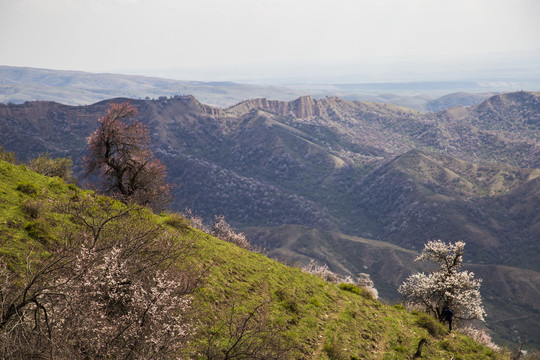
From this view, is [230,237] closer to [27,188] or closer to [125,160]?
[125,160]

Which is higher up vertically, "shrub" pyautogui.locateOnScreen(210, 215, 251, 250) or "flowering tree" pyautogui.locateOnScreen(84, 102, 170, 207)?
"flowering tree" pyautogui.locateOnScreen(84, 102, 170, 207)

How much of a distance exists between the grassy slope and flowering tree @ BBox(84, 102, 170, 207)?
20.4 ft

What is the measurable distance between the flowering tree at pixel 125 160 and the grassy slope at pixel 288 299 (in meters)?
6.21

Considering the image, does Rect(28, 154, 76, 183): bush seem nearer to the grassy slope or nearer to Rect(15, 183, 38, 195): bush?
the grassy slope

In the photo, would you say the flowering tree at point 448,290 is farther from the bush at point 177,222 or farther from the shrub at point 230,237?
the shrub at point 230,237

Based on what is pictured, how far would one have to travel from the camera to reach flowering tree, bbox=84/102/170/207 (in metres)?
30.1

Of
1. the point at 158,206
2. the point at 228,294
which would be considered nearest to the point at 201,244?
the point at 228,294

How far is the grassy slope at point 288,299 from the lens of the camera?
16906 millimetres

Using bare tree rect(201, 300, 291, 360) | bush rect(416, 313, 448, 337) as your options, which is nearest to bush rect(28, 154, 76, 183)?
bare tree rect(201, 300, 291, 360)

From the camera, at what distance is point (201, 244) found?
24.4 metres

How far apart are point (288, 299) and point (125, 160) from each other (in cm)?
1969

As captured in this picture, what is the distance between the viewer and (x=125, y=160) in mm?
30750

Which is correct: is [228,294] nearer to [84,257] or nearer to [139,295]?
[139,295]

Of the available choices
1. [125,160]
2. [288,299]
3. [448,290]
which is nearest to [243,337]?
[288,299]
